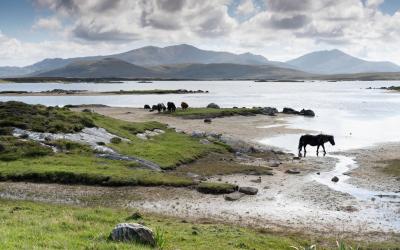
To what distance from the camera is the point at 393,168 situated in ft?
154

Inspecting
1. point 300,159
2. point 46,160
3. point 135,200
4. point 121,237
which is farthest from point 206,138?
point 121,237

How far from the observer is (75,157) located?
144 ft

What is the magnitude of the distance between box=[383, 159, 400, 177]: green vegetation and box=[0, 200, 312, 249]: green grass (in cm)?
2444

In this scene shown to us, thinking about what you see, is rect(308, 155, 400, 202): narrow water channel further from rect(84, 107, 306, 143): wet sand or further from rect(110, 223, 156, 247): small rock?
rect(110, 223, 156, 247): small rock

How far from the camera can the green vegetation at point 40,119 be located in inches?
1982

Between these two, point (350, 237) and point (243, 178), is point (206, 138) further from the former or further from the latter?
point (350, 237)

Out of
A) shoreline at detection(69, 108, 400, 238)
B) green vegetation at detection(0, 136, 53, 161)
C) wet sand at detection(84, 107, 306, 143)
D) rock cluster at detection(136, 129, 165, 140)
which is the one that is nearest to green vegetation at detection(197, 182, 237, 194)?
shoreline at detection(69, 108, 400, 238)

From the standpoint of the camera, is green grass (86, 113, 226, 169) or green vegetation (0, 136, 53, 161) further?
green grass (86, 113, 226, 169)

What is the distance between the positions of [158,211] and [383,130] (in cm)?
6255

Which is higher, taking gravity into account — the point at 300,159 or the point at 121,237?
the point at 121,237

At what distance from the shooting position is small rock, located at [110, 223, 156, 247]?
1698 centimetres

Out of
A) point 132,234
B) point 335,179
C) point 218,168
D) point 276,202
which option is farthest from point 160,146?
point 132,234

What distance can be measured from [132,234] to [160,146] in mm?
36516

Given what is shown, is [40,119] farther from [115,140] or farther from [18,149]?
[18,149]
